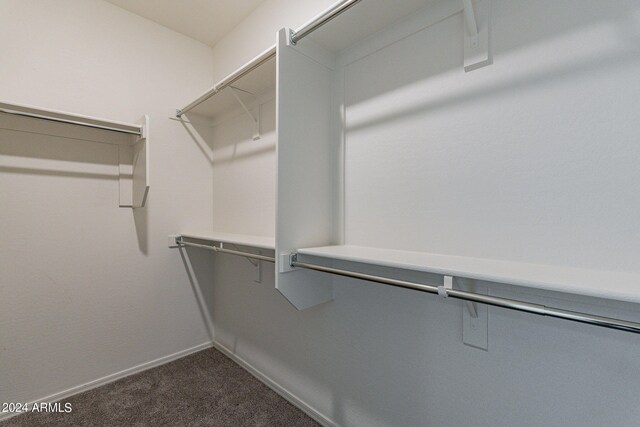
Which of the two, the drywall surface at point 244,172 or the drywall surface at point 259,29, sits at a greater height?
the drywall surface at point 259,29

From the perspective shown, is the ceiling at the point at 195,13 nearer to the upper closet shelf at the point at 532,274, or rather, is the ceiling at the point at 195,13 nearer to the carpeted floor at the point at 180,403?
the upper closet shelf at the point at 532,274

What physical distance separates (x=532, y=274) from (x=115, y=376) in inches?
104

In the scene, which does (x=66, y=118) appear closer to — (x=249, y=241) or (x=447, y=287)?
(x=249, y=241)

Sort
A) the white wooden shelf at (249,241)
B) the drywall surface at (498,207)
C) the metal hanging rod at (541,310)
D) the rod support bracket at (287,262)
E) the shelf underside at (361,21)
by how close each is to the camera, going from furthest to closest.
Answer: the white wooden shelf at (249,241), the rod support bracket at (287,262), the shelf underside at (361,21), the drywall surface at (498,207), the metal hanging rod at (541,310)

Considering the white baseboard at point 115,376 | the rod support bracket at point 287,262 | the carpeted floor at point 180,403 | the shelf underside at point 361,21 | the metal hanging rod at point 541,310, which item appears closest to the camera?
the metal hanging rod at point 541,310

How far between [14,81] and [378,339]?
256cm

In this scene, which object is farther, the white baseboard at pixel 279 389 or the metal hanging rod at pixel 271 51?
the white baseboard at pixel 279 389

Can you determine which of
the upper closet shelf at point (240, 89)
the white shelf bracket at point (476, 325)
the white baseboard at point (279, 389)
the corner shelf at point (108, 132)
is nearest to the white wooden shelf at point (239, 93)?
the upper closet shelf at point (240, 89)

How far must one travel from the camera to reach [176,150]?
237cm

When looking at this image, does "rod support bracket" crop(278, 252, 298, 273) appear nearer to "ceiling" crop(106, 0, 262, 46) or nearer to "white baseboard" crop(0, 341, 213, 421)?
"white baseboard" crop(0, 341, 213, 421)

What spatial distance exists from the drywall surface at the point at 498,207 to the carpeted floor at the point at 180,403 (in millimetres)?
455

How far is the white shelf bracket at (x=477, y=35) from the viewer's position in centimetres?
104

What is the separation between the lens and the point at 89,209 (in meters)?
2.01

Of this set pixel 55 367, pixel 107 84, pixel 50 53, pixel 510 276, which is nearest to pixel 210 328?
pixel 55 367
